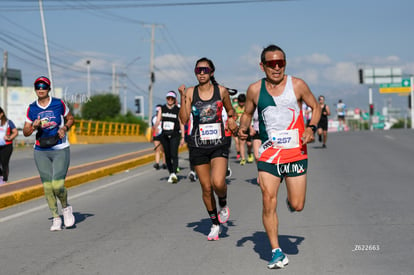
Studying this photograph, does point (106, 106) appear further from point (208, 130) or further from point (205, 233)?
point (208, 130)

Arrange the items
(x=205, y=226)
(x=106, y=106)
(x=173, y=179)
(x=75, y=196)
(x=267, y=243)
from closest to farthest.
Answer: (x=267, y=243) < (x=205, y=226) < (x=75, y=196) < (x=173, y=179) < (x=106, y=106)

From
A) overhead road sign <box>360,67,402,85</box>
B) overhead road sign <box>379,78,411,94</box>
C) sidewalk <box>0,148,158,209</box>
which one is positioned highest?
overhead road sign <box>360,67,402,85</box>

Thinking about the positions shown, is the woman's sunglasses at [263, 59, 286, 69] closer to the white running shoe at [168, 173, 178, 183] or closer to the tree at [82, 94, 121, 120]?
the white running shoe at [168, 173, 178, 183]

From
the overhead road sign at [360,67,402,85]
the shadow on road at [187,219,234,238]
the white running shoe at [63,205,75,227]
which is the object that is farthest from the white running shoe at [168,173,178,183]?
the overhead road sign at [360,67,402,85]

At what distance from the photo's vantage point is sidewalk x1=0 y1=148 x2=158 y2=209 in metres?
10.4

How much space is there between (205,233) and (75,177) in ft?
21.9

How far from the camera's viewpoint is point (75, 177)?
13023 millimetres

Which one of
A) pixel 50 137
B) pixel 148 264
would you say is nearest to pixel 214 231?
pixel 148 264

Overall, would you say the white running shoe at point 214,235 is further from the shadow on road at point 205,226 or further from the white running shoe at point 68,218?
the white running shoe at point 68,218

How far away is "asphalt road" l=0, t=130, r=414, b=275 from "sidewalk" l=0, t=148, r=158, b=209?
24cm

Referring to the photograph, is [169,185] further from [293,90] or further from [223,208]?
Result: [293,90]

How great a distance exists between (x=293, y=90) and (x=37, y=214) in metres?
5.19

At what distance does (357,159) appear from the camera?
17.4 meters

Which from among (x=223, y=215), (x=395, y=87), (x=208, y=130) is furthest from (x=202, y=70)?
(x=395, y=87)
